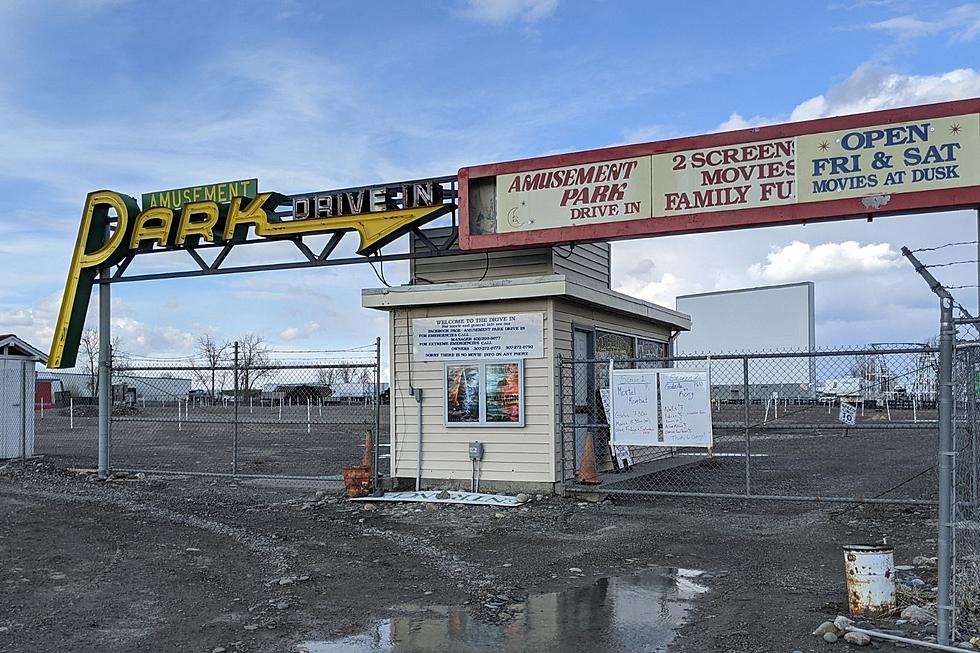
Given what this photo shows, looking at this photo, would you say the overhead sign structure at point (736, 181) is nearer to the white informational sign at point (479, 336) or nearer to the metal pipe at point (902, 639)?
the white informational sign at point (479, 336)

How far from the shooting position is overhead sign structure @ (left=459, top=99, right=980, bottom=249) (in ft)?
32.7

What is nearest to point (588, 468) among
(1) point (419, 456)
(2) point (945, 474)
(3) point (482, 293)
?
(1) point (419, 456)

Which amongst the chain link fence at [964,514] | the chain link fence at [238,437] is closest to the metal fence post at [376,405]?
the chain link fence at [238,437]

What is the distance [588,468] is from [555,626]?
243 inches

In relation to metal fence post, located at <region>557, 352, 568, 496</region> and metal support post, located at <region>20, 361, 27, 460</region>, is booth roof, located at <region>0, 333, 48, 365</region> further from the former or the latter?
metal fence post, located at <region>557, 352, 568, 496</region>

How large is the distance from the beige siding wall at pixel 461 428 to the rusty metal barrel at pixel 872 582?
628cm

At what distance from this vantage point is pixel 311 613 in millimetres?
7023

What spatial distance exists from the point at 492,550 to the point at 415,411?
4.33 metres

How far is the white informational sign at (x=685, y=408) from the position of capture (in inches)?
449

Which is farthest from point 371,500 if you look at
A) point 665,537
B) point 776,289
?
point 776,289

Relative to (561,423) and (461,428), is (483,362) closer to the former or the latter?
(461,428)

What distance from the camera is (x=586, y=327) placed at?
14109 mm

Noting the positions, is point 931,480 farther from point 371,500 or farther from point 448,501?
point 371,500

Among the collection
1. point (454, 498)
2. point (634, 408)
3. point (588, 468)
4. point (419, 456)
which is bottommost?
point (454, 498)
